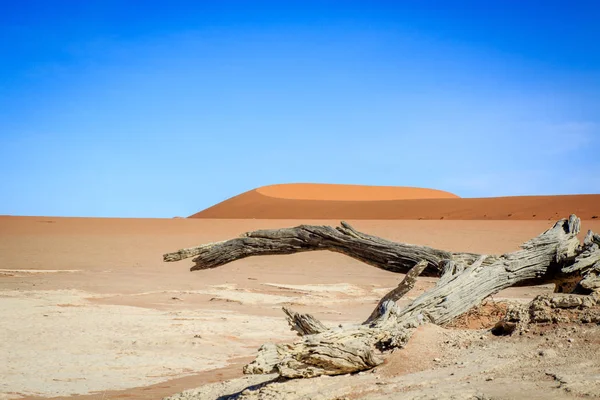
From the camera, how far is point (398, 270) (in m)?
6.90

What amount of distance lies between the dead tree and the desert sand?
17 cm

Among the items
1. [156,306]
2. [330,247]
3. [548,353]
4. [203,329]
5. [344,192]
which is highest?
[344,192]

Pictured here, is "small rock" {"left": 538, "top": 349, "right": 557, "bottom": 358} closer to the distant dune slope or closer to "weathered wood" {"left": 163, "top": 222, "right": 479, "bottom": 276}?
"weathered wood" {"left": 163, "top": 222, "right": 479, "bottom": 276}

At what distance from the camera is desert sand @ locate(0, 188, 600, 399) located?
13.5 ft

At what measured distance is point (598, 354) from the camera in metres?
4.14

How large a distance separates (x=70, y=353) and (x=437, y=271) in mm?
4464

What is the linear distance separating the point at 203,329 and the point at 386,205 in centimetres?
4212

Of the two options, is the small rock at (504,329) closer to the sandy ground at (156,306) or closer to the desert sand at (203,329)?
the desert sand at (203,329)

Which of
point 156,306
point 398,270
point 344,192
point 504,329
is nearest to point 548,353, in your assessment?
point 504,329

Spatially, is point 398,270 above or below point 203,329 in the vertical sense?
above

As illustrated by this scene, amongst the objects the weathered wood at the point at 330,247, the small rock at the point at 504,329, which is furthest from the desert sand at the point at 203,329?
the weathered wood at the point at 330,247

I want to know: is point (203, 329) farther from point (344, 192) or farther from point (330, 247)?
point (344, 192)

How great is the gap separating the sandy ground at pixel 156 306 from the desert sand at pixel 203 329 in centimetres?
3

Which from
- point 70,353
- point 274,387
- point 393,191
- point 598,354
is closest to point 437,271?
point 598,354
